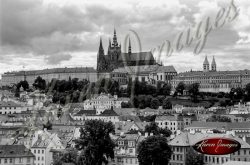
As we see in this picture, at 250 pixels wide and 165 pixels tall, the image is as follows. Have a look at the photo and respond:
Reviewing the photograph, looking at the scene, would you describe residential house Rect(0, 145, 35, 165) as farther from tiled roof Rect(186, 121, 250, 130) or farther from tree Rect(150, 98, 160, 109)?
tree Rect(150, 98, 160, 109)

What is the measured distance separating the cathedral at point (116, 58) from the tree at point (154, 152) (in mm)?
99162

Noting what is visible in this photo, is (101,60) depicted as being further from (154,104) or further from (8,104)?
(8,104)

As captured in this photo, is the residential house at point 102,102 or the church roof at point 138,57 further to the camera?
the church roof at point 138,57

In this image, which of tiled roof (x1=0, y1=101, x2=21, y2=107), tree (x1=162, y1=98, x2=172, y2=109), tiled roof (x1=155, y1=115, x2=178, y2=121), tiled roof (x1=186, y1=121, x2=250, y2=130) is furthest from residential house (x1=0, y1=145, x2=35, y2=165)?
tree (x1=162, y1=98, x2=172, y2=109)

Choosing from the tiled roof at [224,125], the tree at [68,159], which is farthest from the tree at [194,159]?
the tiled roof at [224,125]

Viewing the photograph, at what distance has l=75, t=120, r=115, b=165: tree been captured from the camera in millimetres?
46344

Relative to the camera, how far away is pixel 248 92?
122938 mm

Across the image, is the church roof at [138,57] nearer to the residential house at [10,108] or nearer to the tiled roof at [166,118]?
the residential house at [10,108]

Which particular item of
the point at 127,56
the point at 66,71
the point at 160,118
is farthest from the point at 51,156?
the point at 66,71

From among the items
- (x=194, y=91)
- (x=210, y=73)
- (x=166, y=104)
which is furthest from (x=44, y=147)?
(x=210, y=73)

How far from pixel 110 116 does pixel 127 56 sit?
60.8 m

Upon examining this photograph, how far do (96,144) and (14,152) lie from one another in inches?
274

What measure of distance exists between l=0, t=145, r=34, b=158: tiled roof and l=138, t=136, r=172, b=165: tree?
9.38 m

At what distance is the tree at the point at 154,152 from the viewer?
45281 mm
